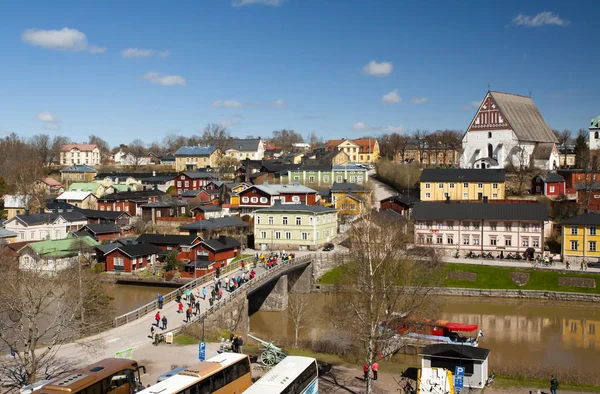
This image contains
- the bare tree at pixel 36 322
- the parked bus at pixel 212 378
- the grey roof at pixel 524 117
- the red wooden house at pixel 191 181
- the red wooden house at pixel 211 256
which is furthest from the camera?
the red wooden house at pixel 191 181

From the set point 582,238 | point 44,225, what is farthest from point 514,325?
point 44,225

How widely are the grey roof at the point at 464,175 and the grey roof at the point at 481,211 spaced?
9.07 metres

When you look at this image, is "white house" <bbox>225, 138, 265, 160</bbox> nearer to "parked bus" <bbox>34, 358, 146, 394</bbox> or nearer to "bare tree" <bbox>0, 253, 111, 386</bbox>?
"bare tree" <bbox>0, 253, 111, 386</bbox>

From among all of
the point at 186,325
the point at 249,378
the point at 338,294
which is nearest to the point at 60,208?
the point at 338,294

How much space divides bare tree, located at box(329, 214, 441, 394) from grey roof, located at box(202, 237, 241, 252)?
34.8ft

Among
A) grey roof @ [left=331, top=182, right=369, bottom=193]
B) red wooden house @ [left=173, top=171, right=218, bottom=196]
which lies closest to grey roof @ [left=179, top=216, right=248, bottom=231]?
grey roof @ [left=331, top=182, right=369, bottom=193]

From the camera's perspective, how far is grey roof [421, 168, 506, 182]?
5484cm

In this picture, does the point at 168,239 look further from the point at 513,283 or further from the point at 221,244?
the point at 513,283

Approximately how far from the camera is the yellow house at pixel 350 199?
5531 centimetres

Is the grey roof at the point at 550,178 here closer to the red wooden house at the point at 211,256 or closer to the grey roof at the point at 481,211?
the grey roof at the point at 481,211

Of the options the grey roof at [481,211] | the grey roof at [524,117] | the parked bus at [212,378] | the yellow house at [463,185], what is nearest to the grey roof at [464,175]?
the yellow house at [463,185]

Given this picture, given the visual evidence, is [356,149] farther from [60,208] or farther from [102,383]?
[102,383]

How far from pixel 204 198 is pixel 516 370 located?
1757 inches

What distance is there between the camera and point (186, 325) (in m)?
24.4
